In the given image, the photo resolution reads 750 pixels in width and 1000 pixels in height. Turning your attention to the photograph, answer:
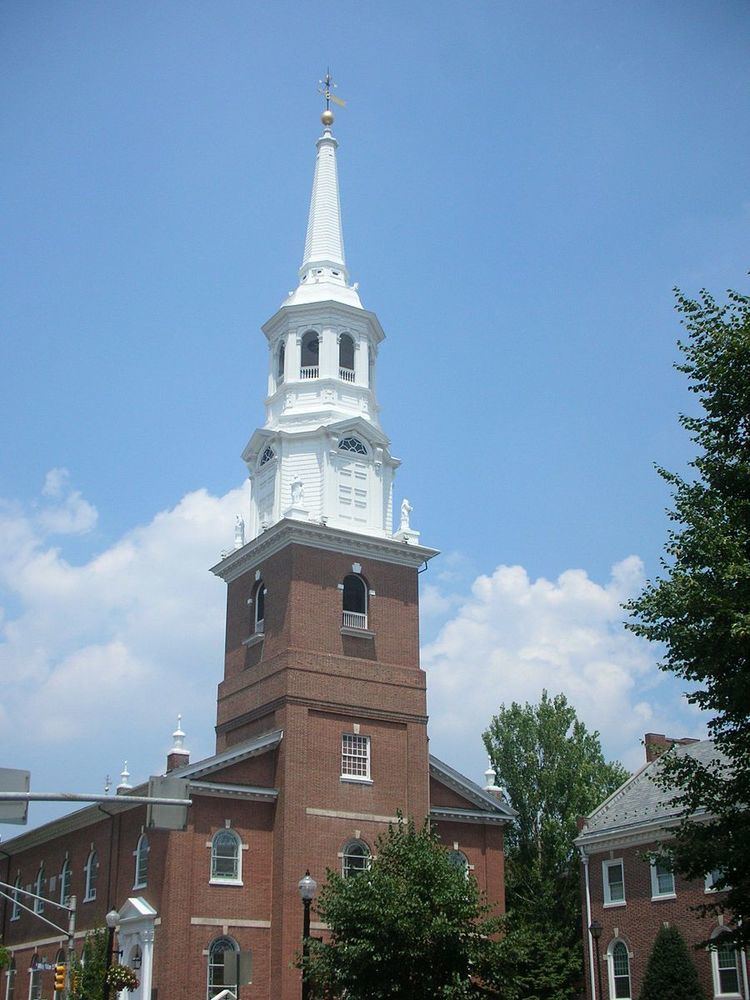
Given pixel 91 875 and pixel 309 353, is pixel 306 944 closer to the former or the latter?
pixel 91 875

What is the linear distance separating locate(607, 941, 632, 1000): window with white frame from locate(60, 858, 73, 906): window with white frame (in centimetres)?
2176

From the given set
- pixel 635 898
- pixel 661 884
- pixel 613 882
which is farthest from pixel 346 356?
pixel 635 898

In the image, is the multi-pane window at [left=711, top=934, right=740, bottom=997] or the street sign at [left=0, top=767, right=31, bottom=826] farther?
the multi-pane window at [left=711, top=934, right=740, bottom=997]

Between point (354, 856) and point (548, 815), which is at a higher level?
point (548, 815)

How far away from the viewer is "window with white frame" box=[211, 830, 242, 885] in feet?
135

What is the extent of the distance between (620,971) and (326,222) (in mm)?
32594

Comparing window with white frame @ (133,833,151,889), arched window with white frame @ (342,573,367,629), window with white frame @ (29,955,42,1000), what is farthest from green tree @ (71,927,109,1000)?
arched window with white frame @ (342,573,367,629)

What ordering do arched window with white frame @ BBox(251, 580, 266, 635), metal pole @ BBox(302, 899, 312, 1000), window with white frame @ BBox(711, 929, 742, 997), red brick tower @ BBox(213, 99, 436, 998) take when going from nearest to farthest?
metal pole @ BBox(302, 899, 312, 1000), window with white frame @ BBox(711, 929, 742, 997), red brick tower @ BBox(213, 99, 436, 998), arched window with white frame @ BBox(251, 580, 266, 635)

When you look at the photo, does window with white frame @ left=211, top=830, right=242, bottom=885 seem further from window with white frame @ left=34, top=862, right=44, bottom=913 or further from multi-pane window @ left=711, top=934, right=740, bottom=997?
window with white frame @ left=34, top=862, right=44, bottom=913

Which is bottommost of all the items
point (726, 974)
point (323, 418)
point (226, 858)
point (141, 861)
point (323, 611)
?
point (726, 974)

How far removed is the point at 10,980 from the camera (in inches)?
2184

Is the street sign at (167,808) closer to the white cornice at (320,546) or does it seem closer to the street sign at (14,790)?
the street sign at (14,790)

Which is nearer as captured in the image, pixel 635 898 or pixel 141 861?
pixel 141 861

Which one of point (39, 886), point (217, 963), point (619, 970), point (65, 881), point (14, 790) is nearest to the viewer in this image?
point (14, 790)
